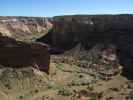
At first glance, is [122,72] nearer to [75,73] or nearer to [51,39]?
[75,73]

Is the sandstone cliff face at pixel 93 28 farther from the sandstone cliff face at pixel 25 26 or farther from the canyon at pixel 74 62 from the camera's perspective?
the sandstone cliff face at pixel 25 26

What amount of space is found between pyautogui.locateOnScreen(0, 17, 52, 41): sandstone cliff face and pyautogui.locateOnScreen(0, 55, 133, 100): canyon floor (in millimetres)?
47316

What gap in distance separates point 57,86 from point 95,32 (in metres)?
28.7

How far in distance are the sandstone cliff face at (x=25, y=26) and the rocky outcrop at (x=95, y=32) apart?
21.0m

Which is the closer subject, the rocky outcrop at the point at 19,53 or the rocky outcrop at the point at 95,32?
the rocky outcrop at the point at 19,53

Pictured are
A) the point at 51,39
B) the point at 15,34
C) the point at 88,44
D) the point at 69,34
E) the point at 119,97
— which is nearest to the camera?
the point at 119,97

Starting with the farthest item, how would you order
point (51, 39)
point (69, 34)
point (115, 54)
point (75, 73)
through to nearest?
point (51, 39) → point (69, 34) → point (115, 54) → point (75, 73)

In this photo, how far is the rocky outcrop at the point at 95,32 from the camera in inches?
2430

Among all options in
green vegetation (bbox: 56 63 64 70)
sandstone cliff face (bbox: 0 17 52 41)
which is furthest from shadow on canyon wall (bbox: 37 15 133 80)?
sandstone cliff face (bbox: 0 17 52 41)

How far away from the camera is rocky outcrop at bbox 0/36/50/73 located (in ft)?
125

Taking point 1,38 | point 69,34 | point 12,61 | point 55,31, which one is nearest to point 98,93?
point 12,61

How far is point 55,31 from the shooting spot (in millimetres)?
75875

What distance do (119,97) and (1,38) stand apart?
590 inches

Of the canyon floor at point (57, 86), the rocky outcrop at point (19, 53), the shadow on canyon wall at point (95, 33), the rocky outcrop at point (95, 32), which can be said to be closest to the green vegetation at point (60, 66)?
the canyon floor at point (57, 86)
